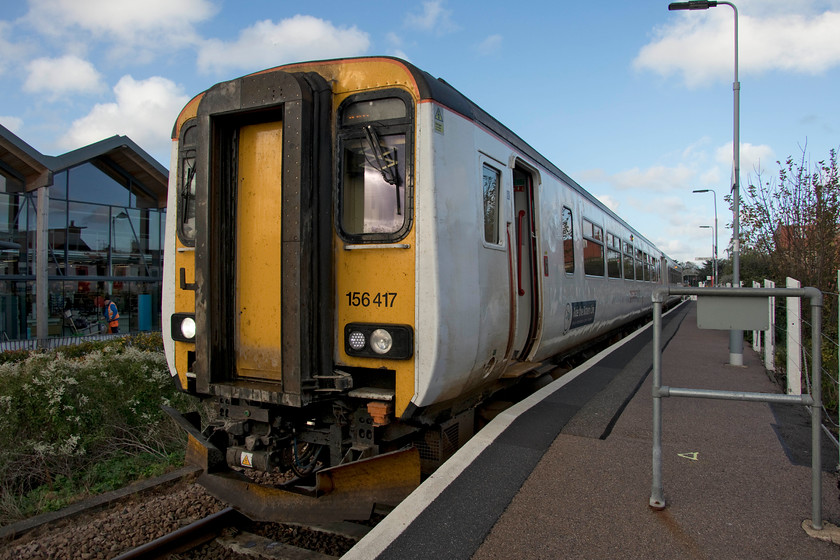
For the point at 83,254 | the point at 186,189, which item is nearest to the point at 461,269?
the point at 186,189

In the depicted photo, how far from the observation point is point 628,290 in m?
12.3

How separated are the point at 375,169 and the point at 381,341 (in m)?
1.16

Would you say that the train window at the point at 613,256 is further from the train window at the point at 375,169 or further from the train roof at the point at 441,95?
the train window at the point at 375,169

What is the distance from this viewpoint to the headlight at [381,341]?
12.3ft

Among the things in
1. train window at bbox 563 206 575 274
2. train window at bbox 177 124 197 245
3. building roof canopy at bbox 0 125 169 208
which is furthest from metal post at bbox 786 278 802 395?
building roof canopy at bbox 0 125 169 208

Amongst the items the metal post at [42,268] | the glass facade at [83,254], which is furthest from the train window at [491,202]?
the glass facade at [83,254]

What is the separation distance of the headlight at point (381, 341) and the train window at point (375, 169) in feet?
2.06

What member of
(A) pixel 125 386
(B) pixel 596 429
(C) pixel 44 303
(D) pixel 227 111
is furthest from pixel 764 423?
(C) pixel 44 303

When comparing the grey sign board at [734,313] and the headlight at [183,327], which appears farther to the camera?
the headlight at [183,327]

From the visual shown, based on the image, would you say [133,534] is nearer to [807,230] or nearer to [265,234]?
[265,234]

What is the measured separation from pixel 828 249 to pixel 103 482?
10.8 m

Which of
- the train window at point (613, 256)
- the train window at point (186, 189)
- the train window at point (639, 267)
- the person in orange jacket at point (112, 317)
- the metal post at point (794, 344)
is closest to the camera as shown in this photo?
the train window at point (186, 189)

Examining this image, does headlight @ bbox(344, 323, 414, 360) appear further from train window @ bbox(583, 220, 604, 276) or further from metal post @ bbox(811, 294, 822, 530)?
train window @ bbox(583, 220, 604, 276)

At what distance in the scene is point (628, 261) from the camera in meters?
12.9
